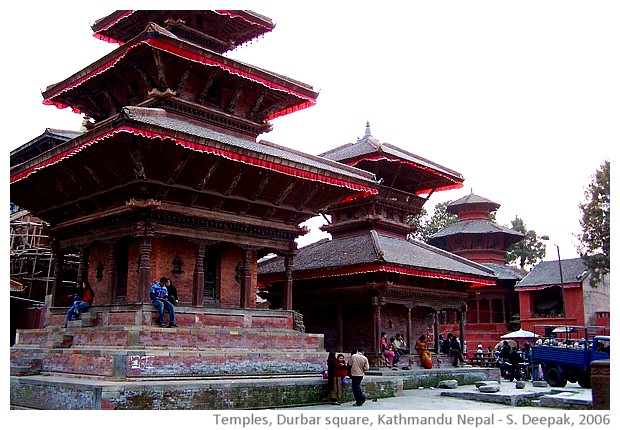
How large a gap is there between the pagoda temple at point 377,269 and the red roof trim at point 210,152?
4.26m

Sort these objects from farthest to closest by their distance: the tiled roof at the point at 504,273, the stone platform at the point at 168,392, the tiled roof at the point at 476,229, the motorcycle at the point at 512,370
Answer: the tiled roof at the point at 476,229
the tiled roof at the point at 504,273
the motorcycle at the point at 512,370
the stone platform at the point at 168,392

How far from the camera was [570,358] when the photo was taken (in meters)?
20.3

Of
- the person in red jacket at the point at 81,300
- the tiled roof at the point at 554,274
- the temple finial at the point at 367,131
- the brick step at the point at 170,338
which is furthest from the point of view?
the tiled roof at the point at 554,274

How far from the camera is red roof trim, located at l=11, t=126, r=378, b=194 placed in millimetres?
14383

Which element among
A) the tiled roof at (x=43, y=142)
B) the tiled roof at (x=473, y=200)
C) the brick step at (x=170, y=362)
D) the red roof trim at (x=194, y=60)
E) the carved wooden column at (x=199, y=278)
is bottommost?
the brick step at (x=170, y=362)

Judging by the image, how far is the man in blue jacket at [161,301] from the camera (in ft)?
49.5

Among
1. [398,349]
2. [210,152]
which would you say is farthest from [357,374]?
[398,349]

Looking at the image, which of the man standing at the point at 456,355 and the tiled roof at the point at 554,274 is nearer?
the man standing at the point at 456,355

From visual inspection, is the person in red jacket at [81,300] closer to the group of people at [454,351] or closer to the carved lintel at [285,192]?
the carved lintel at [285,192]

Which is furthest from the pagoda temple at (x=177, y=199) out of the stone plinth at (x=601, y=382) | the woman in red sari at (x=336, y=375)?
the stone plinth at (x=601, y=382)

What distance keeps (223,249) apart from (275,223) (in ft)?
5.83

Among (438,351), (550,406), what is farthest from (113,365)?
(438,351)

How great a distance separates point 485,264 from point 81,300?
31.6 m

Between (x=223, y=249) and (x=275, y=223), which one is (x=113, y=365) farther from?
(x=275, y=223)
